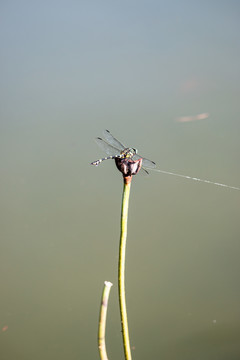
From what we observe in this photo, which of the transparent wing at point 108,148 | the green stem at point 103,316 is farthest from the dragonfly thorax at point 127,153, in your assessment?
the transparent wing at point 108,148

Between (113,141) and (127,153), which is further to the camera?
(113,141)

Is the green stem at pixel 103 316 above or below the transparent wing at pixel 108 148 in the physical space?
below

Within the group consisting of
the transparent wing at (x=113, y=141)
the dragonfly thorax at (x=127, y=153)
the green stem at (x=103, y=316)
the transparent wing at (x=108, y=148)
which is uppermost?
the transparent wing at (x=113, y=141)

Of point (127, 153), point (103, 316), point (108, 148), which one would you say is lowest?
point (103, 316)

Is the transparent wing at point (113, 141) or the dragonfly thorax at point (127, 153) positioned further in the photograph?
the transparent wing at point (113, 141)

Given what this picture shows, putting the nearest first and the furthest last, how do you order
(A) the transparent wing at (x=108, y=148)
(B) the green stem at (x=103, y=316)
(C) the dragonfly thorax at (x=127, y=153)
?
(B) the green stem at (x=103, y=316)
(C) the dragonfly thorax at (x=127, y=153)
(A) the transparent wing at (x=108, y=148)

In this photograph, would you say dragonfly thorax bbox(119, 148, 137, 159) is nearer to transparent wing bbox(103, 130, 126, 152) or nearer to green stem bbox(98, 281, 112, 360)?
green stem bbox(98, 281, 112, 360)

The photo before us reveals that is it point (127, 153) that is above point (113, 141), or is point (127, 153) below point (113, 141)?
below

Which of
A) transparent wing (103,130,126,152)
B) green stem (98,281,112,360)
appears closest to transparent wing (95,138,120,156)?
transparent wing (103,130,126,152)

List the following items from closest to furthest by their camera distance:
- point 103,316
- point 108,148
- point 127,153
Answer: point 103,316 → point 127,153 → point 108,148

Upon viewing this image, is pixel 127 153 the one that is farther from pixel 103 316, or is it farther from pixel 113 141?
pixel 113 141

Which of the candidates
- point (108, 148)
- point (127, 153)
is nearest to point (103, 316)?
point (127, 153)

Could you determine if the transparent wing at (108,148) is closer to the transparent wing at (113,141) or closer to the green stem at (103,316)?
the transparent wing at (113,141)
